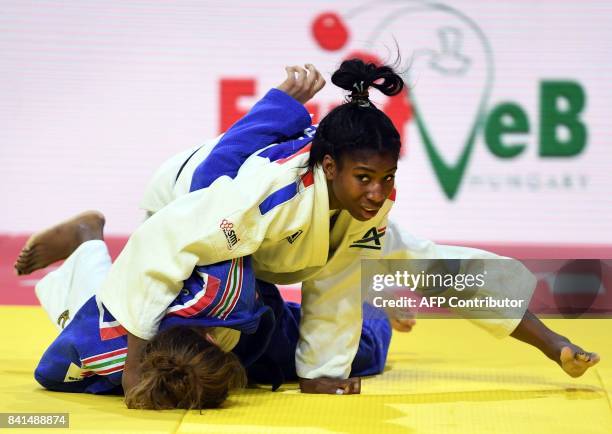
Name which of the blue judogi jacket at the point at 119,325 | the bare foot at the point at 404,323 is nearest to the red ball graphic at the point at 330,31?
the bare foot at the point at 404,323

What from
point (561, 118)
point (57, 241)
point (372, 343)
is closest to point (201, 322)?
point (372, 343)

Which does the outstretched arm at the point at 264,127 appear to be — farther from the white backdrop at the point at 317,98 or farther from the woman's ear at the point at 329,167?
the white backdrop at the point at 317,98

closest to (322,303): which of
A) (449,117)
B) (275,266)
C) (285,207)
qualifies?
(275,266)

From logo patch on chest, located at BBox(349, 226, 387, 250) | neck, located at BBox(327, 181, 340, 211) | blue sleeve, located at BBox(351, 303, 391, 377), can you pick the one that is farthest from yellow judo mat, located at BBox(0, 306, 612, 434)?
neck, located at BBox(327, 181, 340, 211)

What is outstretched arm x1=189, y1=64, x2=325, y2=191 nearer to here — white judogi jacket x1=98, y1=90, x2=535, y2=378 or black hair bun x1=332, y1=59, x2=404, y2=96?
white judogi jacket x1=98, y1=90, x2=535, y2=378

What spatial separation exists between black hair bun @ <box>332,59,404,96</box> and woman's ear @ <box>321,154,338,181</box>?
0.18m

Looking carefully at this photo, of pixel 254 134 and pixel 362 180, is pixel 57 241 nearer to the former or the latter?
pixel 254 134

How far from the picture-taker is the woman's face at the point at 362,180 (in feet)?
9.43

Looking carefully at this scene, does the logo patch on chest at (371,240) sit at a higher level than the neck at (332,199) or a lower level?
lower

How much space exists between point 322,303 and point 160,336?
50 centimetres

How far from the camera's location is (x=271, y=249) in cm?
306

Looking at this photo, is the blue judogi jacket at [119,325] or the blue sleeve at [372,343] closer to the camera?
the blue judogi jacket at [119,325]

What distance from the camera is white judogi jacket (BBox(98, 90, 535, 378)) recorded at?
113 inches

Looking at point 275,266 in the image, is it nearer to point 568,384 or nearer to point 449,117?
point 568,384
